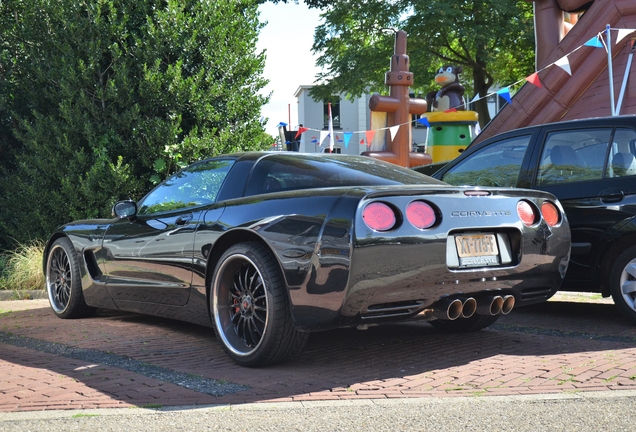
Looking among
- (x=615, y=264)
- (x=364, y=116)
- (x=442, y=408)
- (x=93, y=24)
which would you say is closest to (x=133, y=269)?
(x=442, y=408)

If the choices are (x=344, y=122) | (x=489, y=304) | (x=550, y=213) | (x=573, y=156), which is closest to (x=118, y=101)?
(x=573, y=156)

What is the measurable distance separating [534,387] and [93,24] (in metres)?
8.35

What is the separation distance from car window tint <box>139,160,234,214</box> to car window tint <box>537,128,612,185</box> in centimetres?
260

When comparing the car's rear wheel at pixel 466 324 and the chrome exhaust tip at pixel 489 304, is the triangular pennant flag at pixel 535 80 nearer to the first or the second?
the car's rear wheel at pixel 466 324

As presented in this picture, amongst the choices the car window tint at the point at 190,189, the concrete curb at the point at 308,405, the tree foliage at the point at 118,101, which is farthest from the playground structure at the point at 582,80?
the concrete curb at the point at 308,405

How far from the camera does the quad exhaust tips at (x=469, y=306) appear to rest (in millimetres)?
4441

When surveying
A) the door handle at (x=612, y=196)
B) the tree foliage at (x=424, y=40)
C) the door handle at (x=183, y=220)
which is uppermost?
the tree foliage at (x=424, y=40)

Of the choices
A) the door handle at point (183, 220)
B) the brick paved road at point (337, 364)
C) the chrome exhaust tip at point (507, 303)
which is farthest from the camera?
the door handle at point (183, 220)

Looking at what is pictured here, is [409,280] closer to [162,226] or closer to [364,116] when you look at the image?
[162,226]

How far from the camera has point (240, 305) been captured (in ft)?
15.8

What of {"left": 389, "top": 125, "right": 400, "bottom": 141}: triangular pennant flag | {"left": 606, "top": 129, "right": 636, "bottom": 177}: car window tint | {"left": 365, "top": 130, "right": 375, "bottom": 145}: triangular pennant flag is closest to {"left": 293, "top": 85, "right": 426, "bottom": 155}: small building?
{"left": 365, "top": 130, "right": 375, "bottom": 145}: triangular pennant flag

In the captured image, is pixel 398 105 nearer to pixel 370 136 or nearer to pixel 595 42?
pixel 370 136

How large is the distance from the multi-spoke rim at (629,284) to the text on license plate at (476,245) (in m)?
1.71

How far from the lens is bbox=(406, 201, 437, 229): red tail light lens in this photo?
4.35m
